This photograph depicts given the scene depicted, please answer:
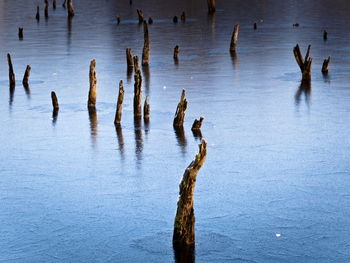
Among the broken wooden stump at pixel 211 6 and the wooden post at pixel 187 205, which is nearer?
the wooden post at pixel 187 205

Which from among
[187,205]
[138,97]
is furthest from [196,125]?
[187,205]

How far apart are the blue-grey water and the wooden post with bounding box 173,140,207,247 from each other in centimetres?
41

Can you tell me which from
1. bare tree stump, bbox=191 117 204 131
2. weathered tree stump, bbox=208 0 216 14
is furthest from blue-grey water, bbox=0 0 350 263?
weathered tree stump, bbox=208 0 216 14

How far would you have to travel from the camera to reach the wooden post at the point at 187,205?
A: 1711 centimetres

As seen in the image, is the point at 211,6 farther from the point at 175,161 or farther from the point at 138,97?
the point at 175,161

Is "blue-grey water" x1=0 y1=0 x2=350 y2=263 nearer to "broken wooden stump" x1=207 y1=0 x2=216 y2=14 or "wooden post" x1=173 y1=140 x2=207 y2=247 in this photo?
"wooden post" x1=173 y1=140 x2=207 y2=247

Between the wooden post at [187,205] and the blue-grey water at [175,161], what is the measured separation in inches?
16.1

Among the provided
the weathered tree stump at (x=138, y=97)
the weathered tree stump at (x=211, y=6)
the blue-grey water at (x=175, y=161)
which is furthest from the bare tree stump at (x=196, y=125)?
the weathered tree stump at (x=211, y=6)

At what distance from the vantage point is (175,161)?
27.4 m

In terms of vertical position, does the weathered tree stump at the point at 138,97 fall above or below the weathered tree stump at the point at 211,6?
below

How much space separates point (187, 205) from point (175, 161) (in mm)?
9785

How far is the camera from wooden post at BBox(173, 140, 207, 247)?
1711 cm

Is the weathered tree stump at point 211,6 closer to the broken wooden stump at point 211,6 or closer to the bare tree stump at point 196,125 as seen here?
the broken wooden stump at point 211,6

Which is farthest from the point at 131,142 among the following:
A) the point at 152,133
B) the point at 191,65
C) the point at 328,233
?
the point at 191,65
